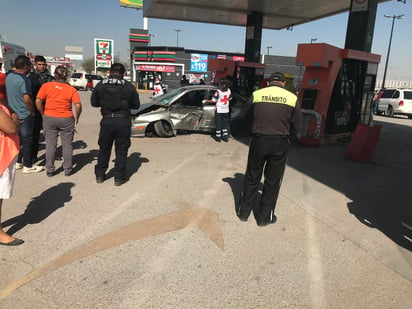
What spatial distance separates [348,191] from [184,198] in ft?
9.26

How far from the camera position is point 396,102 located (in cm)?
1983

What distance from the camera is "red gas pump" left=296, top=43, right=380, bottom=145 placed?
336 inches

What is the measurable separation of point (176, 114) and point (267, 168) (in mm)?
5399

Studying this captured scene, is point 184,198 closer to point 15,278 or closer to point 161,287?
point 161,287

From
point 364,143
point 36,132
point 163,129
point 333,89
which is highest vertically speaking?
point 333,89

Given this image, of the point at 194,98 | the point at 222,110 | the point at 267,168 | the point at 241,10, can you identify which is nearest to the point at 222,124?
the point at 222,110

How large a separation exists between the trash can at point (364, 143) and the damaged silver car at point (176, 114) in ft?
12.6

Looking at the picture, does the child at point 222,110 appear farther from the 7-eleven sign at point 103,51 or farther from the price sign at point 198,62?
the 7-eleven sign at point 103,51

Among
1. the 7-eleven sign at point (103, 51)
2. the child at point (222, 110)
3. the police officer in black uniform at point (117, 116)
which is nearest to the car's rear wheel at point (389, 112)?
the child at point (222, 110)

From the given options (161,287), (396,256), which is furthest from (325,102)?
(161,287)

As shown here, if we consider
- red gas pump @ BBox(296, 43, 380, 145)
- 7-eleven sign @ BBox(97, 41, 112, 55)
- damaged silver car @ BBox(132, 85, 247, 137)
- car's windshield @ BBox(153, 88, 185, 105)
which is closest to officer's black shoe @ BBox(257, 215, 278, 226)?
red gas pump @ BBox(296, 43, 380, 145)

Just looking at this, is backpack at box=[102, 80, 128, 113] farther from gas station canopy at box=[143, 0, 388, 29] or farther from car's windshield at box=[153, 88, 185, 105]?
gas station canopy at box=[143, 0, 388, 29]

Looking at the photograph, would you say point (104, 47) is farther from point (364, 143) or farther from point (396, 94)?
point (364, 143)

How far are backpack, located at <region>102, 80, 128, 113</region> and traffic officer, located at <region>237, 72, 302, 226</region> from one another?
6.49ft
